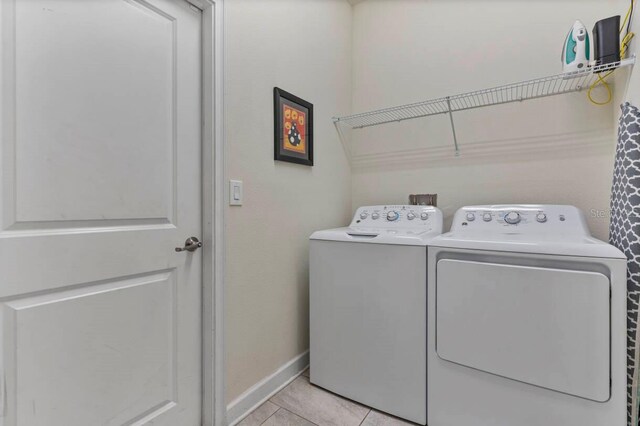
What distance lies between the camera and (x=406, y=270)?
4.57 feet

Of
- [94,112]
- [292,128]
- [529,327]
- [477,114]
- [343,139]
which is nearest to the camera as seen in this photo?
[94,112]

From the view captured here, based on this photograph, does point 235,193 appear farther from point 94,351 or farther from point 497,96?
point 497,96

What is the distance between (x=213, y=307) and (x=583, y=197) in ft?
6.69

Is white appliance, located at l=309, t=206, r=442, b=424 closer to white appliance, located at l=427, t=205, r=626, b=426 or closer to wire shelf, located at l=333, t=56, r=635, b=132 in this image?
white appliance, located at l=427, t=205, r=626, b=426

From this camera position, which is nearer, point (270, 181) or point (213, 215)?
point (213, 215)

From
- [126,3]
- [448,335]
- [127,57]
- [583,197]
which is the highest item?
[126,3]

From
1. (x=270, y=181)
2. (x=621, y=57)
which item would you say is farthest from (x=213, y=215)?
(x=621, y=57)

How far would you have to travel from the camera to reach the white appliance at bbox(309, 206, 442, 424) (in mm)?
1382

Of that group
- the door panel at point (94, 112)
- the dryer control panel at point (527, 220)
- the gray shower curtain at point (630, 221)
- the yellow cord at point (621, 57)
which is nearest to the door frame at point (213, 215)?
the door panel at point (94, 112)

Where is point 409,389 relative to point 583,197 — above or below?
below

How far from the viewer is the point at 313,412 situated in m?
1.48

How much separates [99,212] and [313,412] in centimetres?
134

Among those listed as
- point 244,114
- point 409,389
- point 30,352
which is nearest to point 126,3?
point 244,114

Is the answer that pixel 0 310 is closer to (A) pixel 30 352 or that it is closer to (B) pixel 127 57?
(A) pixel 30 352
